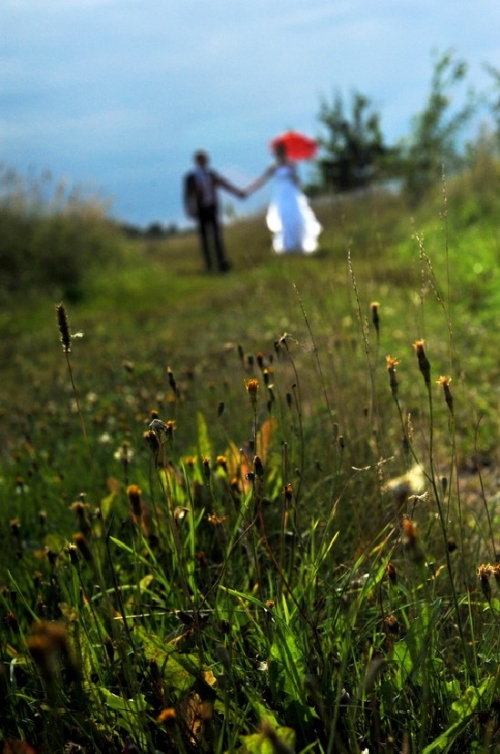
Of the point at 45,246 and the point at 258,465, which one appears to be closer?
the point at 258,465

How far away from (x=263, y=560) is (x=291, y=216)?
13908mm

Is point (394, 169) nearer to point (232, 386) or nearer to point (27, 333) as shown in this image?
point (27, 333)

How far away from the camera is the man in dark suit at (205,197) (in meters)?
16.7

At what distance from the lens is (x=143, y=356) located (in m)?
7.40

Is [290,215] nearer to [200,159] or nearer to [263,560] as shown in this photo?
[200,159]

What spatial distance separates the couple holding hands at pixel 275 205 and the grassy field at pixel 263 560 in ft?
32.1

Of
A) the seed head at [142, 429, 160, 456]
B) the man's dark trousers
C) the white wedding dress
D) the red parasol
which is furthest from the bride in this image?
the seed head at [142, 429, 160, 456]

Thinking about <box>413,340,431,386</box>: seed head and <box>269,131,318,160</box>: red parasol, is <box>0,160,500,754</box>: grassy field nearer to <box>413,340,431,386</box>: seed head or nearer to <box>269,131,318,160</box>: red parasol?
<box>413,340,431,386</box>: seed head

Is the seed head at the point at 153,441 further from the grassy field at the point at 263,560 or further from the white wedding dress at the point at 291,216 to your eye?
the white wedding dress at the point at 291,216

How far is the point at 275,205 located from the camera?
16156mm

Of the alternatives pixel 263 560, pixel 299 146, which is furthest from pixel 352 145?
pixel 263 560

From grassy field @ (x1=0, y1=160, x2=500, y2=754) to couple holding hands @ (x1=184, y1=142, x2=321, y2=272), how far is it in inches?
385

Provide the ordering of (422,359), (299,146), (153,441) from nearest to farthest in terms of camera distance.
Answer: (422,359) < (153,441) < (299,146)

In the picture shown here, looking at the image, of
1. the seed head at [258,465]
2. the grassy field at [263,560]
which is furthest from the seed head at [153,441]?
the seed head at [258,465]
